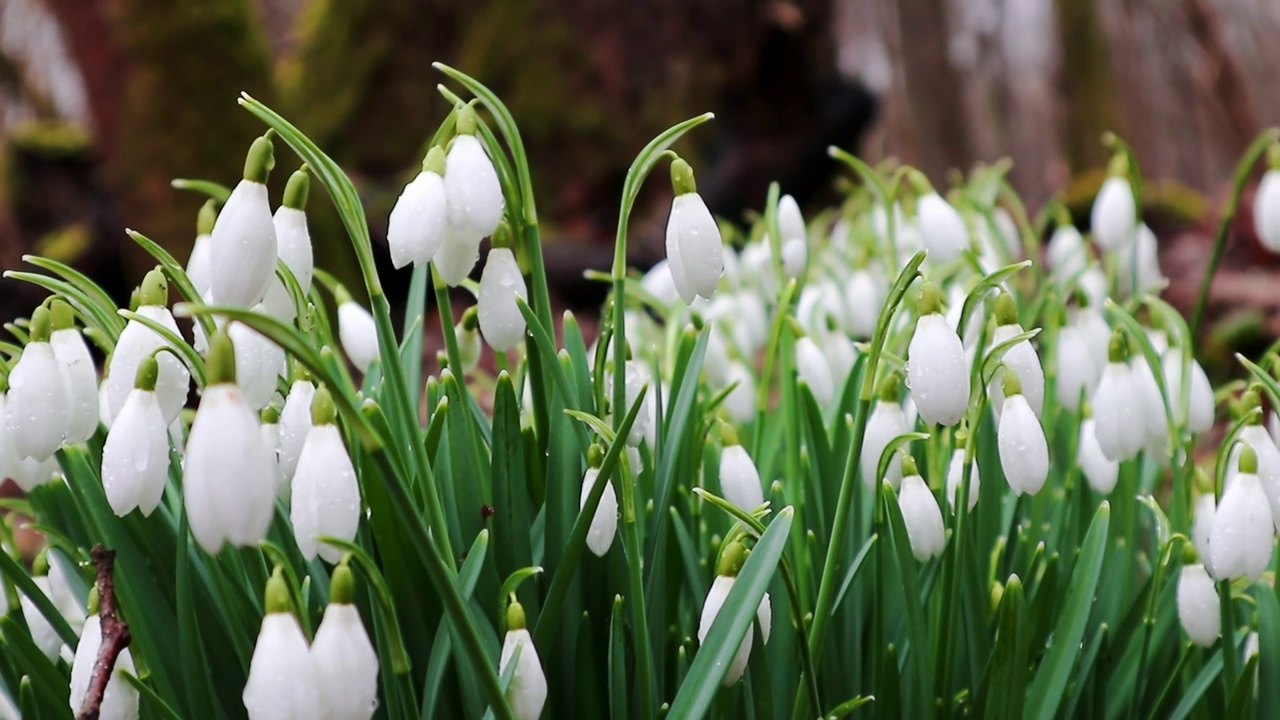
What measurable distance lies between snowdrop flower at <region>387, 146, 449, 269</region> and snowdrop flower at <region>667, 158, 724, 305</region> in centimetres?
21

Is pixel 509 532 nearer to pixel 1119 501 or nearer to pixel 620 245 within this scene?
pixel 620 245

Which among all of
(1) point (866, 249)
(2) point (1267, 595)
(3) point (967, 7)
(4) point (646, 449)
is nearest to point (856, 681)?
(4) point (646, 449)

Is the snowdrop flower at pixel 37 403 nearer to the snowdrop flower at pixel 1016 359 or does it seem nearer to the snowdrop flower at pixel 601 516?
the snowdrop flower at pixel 601 516

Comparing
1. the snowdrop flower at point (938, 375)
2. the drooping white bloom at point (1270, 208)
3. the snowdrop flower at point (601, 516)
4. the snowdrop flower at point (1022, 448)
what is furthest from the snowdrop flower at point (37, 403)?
the drooping white bloom at point (1270, 208)

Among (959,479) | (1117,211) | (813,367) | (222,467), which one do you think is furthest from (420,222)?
(1117,211)

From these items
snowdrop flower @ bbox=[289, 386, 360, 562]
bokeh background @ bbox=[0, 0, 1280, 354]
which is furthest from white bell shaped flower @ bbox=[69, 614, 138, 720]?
bokeh background @ bbox=[0, 0, 1280, 354]

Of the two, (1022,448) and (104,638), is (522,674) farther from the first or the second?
(1022,448)

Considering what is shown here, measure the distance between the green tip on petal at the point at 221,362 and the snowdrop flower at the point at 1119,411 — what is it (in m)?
0.95

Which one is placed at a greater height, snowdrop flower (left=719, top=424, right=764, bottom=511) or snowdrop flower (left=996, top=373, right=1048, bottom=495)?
snowdrop flower (left=719, top=424, right=764, bottom=511)

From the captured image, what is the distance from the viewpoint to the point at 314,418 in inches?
31.1

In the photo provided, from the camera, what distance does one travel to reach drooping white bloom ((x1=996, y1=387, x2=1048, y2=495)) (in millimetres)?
985

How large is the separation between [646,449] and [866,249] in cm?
83

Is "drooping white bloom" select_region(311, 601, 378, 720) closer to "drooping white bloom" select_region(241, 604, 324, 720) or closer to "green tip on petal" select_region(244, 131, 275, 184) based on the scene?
"drooping white bloom" select_region(241, 604, 324, 720)

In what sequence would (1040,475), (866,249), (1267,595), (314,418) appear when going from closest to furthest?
(314,418) < (1040,475) < (1267,595) < (866,249)
